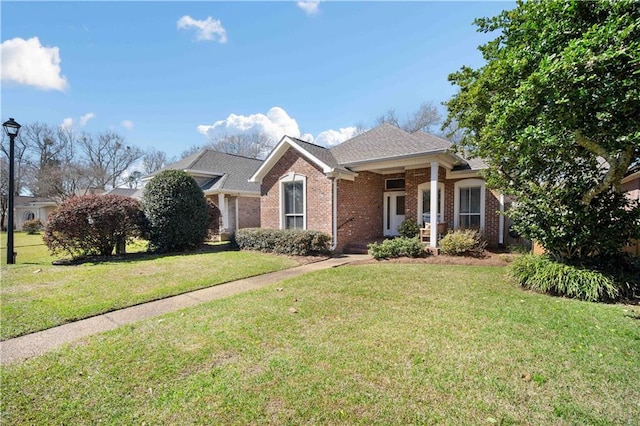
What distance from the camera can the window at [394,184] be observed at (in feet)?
45.3

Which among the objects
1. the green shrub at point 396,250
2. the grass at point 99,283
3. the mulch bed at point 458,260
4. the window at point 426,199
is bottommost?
the grass at point 99,283

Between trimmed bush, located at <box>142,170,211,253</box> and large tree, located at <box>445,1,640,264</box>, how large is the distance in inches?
419

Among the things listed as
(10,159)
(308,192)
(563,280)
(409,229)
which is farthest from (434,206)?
(10,159)

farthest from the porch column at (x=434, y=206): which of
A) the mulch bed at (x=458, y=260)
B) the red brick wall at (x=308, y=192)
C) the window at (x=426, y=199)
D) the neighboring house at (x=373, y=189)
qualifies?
the red brick wall at (x=308, y=192)

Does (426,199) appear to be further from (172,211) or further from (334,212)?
(172,211)

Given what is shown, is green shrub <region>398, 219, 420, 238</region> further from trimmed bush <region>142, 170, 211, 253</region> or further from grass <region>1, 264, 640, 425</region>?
trimmed bush <region>142, 170, 211, 253</region>

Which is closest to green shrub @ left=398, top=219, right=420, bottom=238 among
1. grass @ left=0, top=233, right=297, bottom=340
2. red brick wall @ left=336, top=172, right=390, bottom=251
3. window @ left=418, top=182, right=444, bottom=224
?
window @ left=418, top=182, right=444, bottom=224

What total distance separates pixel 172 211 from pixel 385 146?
30.5ft

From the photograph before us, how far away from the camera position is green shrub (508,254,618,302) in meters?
5.56

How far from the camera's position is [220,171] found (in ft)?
65.1

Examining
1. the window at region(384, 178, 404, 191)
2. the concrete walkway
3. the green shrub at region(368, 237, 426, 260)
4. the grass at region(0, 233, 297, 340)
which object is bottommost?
the concrete walkway

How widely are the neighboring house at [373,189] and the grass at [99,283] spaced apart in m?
3.13

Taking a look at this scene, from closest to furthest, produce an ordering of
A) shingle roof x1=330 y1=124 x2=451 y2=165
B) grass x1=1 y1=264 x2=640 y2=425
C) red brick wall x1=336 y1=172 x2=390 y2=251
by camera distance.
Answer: grass x1=1 y1=264 x2=640 y2=425 → shingle roof x1=330 y1=124 x2=451 y2=165 → red brick wall x1=336 y1=172 x2=390 y2=251

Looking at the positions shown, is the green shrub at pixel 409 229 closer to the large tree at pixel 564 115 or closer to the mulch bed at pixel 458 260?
the mulch bed at pixel 458 260
